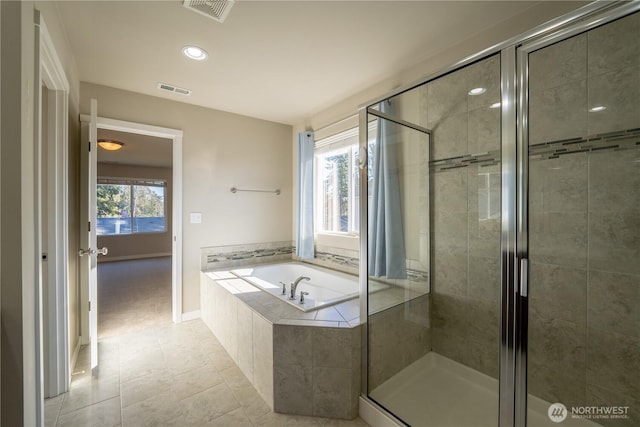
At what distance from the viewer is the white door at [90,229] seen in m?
2.05

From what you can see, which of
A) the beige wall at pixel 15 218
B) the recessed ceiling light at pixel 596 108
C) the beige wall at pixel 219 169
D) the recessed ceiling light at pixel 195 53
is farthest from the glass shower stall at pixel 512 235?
the beige wall at pixel 219 169

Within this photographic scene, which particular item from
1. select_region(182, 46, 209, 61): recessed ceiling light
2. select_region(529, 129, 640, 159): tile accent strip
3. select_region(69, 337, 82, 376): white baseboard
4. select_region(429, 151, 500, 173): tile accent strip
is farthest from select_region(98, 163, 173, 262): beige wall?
select_region(529, 129, 640, 159): tile accent strip

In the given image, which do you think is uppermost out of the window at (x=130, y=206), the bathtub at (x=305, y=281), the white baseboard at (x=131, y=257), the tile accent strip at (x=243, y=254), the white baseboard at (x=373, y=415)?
the window at (x=130, y=206)

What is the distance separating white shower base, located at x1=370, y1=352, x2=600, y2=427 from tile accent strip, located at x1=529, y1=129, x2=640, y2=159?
128cm

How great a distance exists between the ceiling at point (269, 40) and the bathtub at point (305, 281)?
1.88 m

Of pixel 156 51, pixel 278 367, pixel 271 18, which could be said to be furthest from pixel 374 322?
pixel 156 51

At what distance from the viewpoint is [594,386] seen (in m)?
1.55

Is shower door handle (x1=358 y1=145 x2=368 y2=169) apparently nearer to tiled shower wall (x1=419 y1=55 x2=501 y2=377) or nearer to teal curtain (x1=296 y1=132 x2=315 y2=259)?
tiled shower wall (x1=419 y1=55 x2=501 y2=377)

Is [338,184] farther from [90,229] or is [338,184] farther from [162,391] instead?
[162,391]

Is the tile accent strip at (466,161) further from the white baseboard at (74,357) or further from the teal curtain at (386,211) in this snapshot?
the white baseboard at (74,357)

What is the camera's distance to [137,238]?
695 cm

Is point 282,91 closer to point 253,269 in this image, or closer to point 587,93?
point 253,269

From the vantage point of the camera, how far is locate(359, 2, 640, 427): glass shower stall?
1261 millimetres

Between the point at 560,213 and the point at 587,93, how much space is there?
0.67 meters
